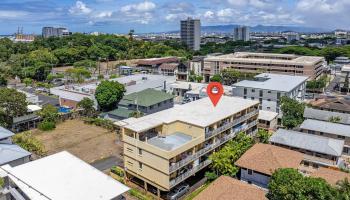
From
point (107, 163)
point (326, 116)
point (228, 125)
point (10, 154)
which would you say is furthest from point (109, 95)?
point (326, 116)

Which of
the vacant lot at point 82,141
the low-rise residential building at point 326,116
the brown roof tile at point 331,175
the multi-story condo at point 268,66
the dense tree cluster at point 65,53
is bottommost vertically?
the vacant lot at point 82,141

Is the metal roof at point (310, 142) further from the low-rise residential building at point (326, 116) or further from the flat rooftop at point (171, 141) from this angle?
the flat rooftop at point (171, 141)

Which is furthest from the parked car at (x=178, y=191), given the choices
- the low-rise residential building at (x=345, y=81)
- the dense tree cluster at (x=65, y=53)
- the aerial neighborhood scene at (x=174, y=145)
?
the dense tree cluster at (x=65, y=53)

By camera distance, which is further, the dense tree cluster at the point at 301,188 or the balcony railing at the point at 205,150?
the balcony railing at the point at 205,150

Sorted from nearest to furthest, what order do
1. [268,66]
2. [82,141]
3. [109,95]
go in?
[82,141] < [109,95] < [268,66]

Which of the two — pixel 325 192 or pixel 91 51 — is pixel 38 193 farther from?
pixel 91 51

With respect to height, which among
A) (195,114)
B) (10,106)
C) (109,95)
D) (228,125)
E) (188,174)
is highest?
(109,95)

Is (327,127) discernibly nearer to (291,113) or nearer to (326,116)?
(326,116)
